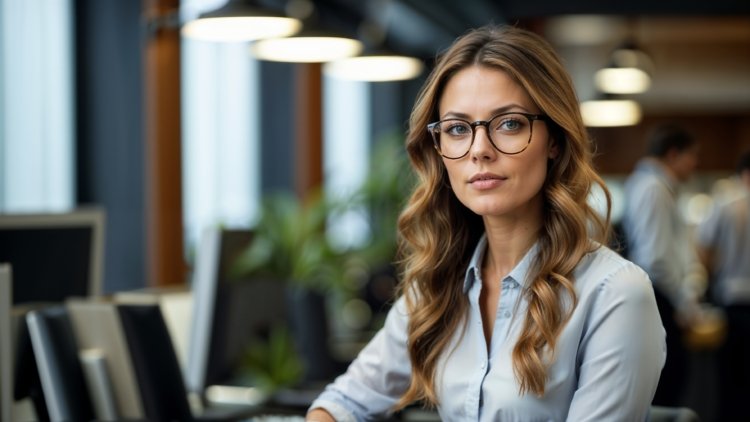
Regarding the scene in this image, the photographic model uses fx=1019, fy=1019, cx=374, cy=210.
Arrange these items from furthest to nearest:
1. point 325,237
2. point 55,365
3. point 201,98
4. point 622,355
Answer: point 201,98
point 325,237
point 55,365
point 622,355

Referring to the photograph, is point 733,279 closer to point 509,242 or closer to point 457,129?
point 509,242

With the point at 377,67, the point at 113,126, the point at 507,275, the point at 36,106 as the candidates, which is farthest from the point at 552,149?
the point at 113,126

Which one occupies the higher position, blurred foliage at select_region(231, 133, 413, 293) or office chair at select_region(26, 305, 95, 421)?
office chair at select_region(26, 305, 95, 421)

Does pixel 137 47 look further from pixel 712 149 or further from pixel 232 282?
pixel 712 149

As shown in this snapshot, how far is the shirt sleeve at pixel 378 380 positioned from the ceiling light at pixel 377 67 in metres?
3.57

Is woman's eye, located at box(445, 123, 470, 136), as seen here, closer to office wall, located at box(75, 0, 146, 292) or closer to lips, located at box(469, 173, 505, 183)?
lips, located at box(469, 173, 505, 183)

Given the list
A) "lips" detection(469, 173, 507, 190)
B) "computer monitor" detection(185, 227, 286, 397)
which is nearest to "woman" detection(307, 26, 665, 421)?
"lips" detection(469, 173, 507, 190)

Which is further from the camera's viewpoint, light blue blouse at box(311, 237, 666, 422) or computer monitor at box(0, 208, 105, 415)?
computer monitor at box(0, 208, 105, 415)

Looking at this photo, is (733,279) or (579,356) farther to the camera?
(733,279)

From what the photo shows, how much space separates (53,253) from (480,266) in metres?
1.57

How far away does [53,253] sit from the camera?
117 inches

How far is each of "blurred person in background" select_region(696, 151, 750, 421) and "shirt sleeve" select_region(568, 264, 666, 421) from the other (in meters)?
5.05

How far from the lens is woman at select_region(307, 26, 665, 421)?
158 centimetres

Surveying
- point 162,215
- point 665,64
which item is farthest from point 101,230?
point 665,64
